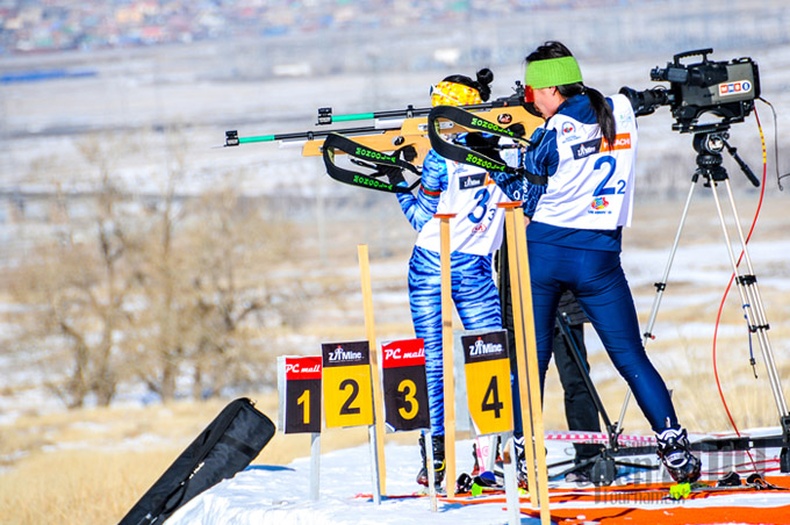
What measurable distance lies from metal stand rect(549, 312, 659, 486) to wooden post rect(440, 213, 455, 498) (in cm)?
82

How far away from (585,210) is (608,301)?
38 centimetres

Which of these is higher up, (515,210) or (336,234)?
(336,234)

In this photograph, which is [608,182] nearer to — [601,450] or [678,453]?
[678,453]

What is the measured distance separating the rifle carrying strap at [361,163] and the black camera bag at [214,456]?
137cm

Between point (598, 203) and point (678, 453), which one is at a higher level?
point (598, 203)

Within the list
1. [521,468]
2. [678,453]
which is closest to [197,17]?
[521,468]

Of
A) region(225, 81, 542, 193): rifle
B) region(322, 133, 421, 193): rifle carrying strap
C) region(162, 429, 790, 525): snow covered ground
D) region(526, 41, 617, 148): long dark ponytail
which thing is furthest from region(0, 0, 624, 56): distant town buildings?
region(526, 41, 617, 148): long dark ponytail

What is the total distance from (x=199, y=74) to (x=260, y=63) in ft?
11.1

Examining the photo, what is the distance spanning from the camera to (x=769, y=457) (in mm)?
6090

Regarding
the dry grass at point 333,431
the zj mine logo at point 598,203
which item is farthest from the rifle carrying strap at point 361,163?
the dry grass at point 333,431

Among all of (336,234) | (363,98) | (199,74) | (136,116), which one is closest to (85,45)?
(199,74)

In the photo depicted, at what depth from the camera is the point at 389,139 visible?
19.0 ft

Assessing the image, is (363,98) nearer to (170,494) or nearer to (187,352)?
(187,352)

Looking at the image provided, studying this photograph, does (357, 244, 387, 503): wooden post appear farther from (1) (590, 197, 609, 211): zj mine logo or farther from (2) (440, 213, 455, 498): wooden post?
(1) (590, 197, 609, 211): zj mine logo
